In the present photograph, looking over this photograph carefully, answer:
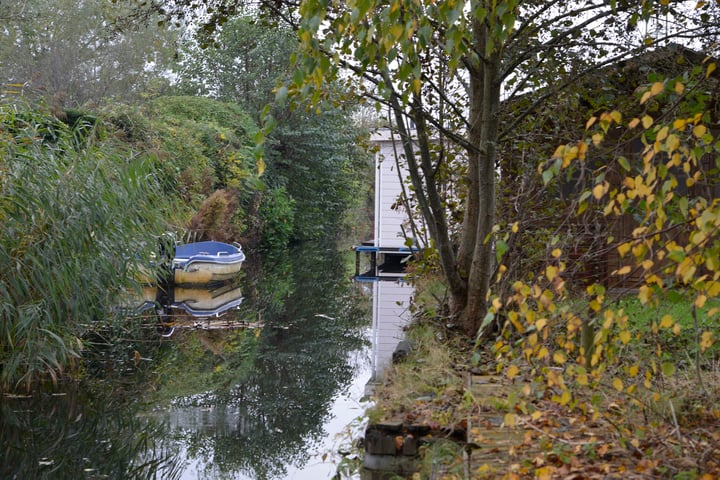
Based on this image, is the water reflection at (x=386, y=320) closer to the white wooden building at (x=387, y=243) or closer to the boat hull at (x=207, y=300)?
the white wooden building at (x=387, y=243)

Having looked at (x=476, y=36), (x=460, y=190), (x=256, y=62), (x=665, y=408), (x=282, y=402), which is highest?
(x=256, y=62)

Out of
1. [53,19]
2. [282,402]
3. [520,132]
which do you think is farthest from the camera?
[53,19]

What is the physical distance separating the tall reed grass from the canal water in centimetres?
46

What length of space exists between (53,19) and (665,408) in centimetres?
3271

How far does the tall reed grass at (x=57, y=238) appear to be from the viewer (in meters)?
7.80

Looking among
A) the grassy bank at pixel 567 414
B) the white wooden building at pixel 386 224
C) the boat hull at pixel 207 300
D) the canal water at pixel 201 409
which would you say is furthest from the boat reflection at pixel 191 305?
the white wooden building at pixel 386 224

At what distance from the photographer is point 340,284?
66.9 feet

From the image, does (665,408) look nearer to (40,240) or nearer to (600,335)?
(600,335)

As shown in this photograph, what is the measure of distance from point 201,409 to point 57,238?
2.10 meters

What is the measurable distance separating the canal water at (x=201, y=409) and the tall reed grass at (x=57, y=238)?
46 cm

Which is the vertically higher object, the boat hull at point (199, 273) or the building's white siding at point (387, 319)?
the boat hull at point (199, 273)

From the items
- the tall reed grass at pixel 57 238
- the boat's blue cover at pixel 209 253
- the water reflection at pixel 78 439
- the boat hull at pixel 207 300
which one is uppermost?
the tall reed grass at pixel 57 238

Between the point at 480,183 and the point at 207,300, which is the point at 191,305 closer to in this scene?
the point at 207,300

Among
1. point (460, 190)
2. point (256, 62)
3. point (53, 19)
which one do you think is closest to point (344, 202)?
point (256, 62)
